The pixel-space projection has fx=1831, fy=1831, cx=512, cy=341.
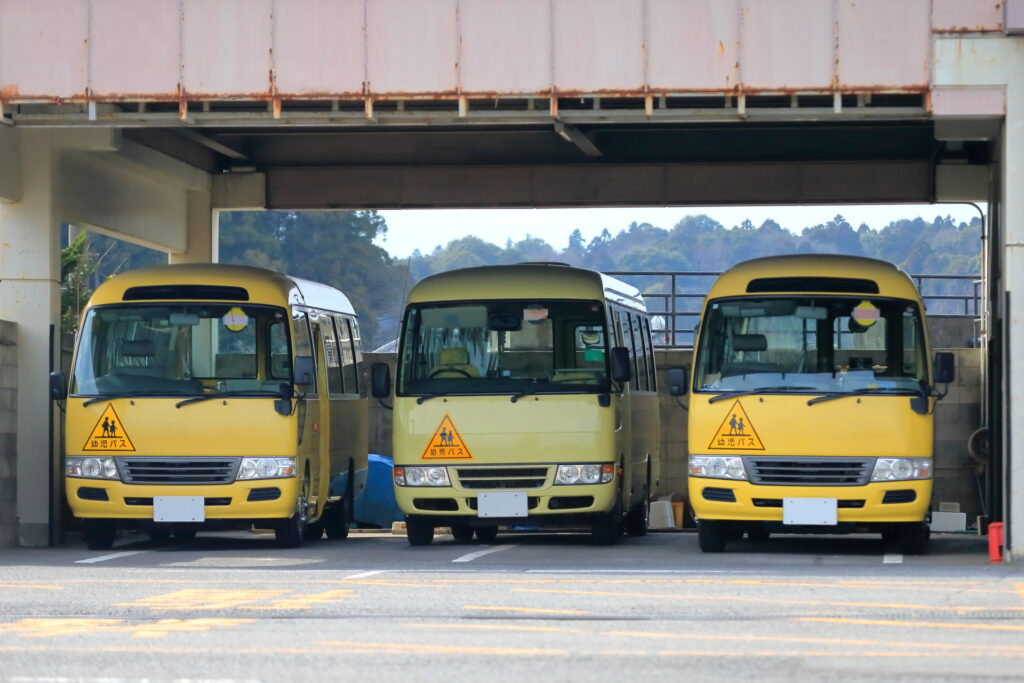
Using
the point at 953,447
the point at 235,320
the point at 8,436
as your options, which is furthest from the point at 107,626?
the point at 953,447

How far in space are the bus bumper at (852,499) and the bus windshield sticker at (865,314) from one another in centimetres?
154

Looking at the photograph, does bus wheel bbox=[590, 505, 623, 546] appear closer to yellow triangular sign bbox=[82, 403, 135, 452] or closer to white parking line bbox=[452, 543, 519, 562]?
white parking line bbox=[452, 543, 519, 562]

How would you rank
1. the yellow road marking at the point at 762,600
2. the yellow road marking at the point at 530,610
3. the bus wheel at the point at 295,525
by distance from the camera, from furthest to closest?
the bus wheel at the point at 295,525 → the yellow road marking at the point at 762,600 → the yellow road marking at the point at 530,610

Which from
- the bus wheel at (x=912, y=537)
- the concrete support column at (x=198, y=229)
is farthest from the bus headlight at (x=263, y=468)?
the concrete support column at (x=198, y=229)

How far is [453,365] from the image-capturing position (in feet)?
60.0

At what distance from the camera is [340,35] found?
17.6 m

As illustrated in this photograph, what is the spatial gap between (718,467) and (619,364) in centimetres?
180

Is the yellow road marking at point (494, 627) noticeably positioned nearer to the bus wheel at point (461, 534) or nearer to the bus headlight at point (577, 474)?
the bus headlight at point (577, 474)

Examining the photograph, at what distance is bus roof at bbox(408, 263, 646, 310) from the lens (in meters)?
18.6

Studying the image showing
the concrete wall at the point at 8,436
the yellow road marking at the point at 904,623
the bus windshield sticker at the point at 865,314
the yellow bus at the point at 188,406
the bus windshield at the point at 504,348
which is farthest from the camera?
the concrete wall at the point at 8,436

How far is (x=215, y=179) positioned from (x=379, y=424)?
4768 millimetres

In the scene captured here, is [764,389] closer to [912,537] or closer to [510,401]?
[912,537]

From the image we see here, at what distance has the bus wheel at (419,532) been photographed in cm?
1889

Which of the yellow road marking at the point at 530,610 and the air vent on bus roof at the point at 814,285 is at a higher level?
the air vent on bus roof at the point at 814,285
